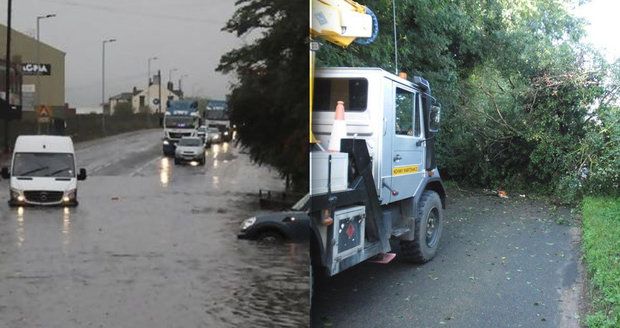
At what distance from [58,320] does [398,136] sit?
1.77 metres

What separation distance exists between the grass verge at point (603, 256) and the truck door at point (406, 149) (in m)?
1.87

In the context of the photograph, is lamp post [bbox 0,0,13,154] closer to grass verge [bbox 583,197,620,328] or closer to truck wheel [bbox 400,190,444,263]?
truck wheel [bbox 400,190,444,263]

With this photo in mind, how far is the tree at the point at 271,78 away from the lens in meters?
0.97

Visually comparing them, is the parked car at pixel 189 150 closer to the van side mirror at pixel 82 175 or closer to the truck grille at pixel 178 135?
the truck grille at pixel 178 135

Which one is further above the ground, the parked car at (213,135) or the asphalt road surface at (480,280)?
the parked car at (213,135)

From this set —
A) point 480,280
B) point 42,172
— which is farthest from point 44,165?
point 480,280

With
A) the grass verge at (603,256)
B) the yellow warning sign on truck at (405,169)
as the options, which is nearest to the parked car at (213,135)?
the yellow warning sign on truck at (405,169)

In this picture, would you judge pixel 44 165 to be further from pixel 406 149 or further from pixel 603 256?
pixel 603 256

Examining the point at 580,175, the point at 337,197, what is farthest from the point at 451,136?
the point at 580,175

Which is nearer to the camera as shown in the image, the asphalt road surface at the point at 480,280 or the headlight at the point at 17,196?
the headlight at the point at 17,196

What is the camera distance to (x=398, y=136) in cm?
244

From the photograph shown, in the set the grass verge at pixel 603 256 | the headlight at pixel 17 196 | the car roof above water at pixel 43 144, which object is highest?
the car roof above water at pixel 43 144

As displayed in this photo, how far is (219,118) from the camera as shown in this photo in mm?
1006

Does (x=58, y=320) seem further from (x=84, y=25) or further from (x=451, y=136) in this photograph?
(x=451, y=136)
